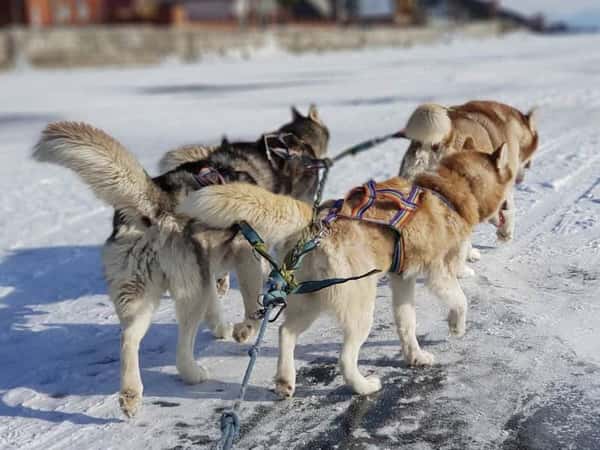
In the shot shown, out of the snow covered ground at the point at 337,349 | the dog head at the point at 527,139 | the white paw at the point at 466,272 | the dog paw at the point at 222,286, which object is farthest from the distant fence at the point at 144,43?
the white paw at the point at 466,272

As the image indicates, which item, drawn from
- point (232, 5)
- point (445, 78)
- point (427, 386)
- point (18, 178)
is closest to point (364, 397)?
point (427, 386)

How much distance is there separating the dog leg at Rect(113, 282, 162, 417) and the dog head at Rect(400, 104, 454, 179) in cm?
188

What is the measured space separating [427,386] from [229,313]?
5.57 feet

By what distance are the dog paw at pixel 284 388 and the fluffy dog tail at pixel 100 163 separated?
1.07m

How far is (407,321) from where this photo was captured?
13.7 ft

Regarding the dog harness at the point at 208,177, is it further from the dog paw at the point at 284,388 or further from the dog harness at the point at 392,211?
the dog paw at the point at 284,388

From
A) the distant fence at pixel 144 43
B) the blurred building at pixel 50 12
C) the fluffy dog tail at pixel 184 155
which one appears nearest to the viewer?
the fluffy dog tail at pixel 184 155


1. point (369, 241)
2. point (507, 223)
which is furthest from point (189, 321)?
point (507, 223)

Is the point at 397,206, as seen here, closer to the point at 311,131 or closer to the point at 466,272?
the point at 466,272

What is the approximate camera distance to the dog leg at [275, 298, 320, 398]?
12.4 ft

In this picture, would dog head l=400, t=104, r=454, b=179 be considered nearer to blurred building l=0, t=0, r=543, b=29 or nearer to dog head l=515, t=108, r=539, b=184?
dog head l=515, t=108, r=539, b=184

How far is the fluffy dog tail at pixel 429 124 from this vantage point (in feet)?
16.5

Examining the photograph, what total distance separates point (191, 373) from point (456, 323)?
150 centimetres

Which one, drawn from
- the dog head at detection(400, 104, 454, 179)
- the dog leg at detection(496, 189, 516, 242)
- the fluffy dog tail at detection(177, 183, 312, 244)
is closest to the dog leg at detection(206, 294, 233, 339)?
the fluffy dog tail at detection(177, 183, 312, 244)
